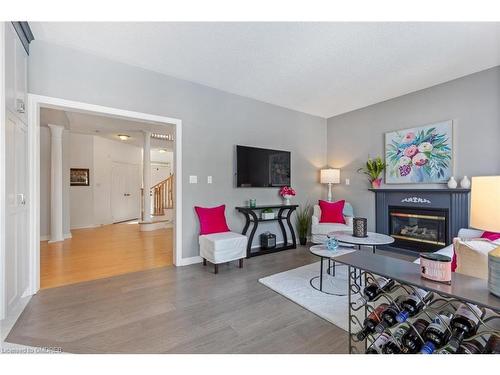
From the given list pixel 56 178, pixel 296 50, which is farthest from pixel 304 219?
pixel 56 178

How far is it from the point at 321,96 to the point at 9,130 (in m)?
3.96

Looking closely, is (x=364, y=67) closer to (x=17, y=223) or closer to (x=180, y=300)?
(x=180, y=300)

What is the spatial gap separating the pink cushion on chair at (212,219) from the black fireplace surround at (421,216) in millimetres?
2845

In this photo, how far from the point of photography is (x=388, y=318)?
111 cm

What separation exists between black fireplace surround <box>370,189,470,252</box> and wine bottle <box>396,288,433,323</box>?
3.01m

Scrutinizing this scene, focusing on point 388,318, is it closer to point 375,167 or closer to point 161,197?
point 375,167

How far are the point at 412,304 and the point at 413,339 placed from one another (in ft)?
0.54

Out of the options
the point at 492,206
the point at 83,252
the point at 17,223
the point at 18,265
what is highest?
the point at 492,206

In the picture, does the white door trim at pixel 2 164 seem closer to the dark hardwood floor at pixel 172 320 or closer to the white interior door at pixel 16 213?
the white interior door at pixel 16 213

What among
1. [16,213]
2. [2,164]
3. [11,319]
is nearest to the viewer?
[2,164]

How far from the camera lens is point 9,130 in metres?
1.83

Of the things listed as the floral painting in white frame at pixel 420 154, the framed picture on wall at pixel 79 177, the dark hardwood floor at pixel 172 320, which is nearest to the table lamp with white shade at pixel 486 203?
the dark hardwood floor at pixel 172 320

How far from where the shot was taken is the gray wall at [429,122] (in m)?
3.08

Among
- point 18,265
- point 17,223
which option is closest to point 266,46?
point 17,223
